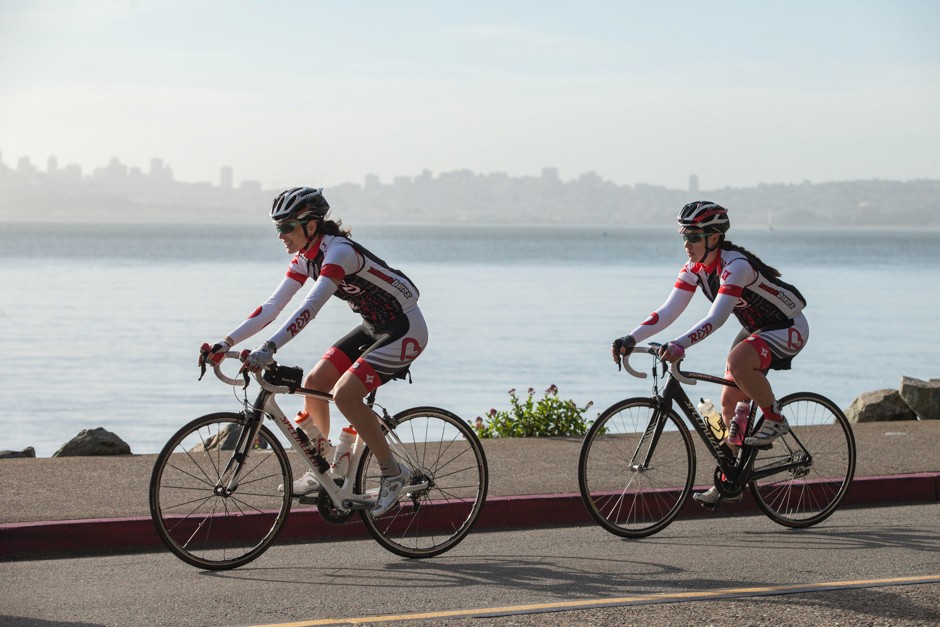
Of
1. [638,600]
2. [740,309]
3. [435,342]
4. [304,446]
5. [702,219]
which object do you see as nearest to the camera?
[638,600]

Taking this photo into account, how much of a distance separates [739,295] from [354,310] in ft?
7.97

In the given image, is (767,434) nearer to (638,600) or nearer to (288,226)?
(638,600)

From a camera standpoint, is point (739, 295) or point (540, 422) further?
point (540, 422)

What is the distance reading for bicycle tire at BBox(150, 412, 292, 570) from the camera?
720 cm

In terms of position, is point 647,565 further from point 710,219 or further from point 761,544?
point 710,219

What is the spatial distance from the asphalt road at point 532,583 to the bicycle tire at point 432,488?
13 cm

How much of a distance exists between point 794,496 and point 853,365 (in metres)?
23.7

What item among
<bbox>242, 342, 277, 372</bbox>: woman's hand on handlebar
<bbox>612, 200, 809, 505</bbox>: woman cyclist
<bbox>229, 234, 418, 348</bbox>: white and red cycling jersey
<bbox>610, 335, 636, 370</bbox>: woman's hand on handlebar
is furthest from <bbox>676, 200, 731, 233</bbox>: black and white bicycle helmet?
<bbox>242, 342, 277, 372</bbox>: woman's hand on handlebar

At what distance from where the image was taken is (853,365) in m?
31.4

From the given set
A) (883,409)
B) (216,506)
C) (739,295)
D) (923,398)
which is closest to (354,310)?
(216,506)

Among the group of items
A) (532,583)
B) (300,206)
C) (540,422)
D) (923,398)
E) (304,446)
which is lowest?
(532,583)

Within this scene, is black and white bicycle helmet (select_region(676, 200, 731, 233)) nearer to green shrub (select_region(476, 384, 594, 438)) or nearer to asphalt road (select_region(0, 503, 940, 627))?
asphalt road (select_region(0, 503, 940, 627))

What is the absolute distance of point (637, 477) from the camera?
8508 mm

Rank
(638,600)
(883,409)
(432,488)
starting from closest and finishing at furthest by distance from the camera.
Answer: (638,600)
(432,488)
(883,409)
